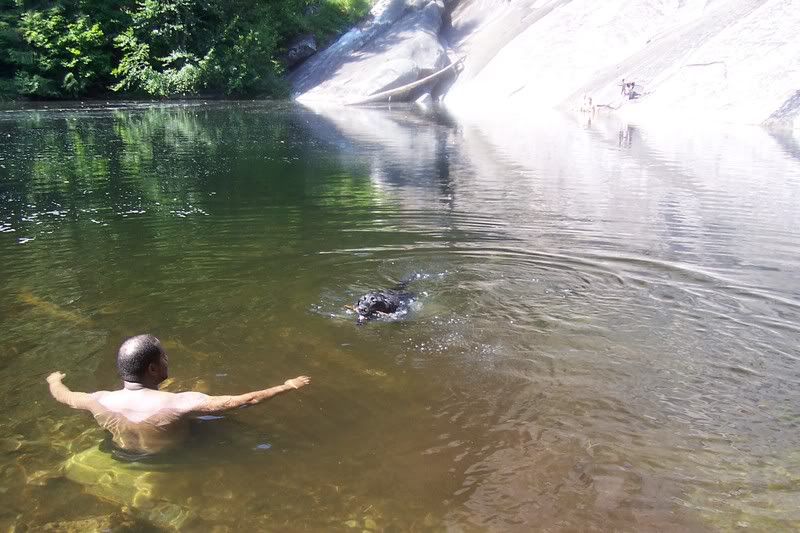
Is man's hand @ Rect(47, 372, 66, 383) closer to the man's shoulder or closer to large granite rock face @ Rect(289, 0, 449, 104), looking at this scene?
the man's shoulder

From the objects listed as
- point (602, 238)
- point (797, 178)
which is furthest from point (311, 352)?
point (797, 178)

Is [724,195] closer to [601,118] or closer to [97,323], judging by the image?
[97,323]

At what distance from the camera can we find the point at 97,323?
22.9ft

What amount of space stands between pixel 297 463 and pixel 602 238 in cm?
736

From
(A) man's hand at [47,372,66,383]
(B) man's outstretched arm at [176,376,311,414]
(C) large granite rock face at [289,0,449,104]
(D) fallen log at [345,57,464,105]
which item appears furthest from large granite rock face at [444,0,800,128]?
(A) man's hand at [47,372,66,383]

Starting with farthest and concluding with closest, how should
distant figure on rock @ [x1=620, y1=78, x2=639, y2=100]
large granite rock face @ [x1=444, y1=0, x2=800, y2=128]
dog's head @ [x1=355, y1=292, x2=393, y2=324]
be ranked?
1. distant figure on rock @ [x1=620, y1=78, x2=639, y2=100]
2. large granite rock face @ [x1=444, y1=0, x2=800, y2=128]
3. dog's head @ [x1=355, y1=292, x2=393, y2=324]

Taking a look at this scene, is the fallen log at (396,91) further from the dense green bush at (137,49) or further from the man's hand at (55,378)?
the man's hand at (55,378)

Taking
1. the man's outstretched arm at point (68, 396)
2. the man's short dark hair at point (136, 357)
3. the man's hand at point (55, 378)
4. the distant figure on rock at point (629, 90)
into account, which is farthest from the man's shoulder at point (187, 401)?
the distant figure on rock at point (629, 90)

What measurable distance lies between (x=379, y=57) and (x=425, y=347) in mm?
42990

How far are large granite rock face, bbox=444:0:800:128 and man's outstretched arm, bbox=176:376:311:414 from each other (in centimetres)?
2919

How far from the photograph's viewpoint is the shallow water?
4.30 m

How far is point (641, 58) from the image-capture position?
36.2 meters

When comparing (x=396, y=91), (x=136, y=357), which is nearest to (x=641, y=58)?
(x=396, y=91)

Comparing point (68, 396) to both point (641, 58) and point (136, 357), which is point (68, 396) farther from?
point (641, 58)
